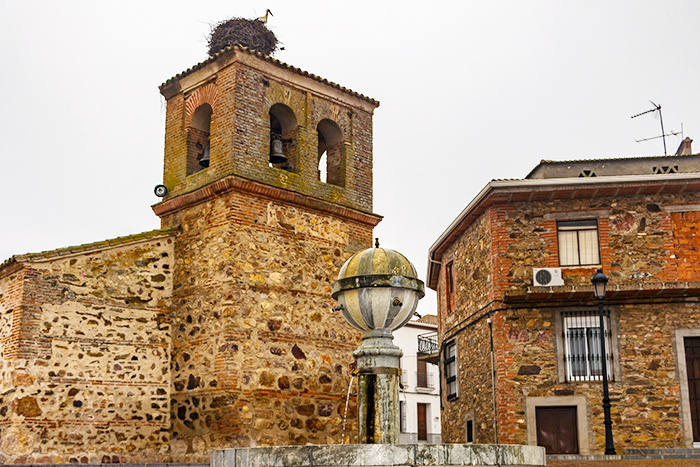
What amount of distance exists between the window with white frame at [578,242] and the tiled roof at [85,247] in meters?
8.58

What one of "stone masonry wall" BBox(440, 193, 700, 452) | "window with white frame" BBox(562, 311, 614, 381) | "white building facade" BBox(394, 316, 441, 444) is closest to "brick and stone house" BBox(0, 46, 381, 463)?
"stone masonry wall" BBox(440, 193, 700, 452)

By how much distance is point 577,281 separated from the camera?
58.4 ft

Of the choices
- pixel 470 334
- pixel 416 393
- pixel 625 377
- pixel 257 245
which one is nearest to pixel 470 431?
pixel 470 334

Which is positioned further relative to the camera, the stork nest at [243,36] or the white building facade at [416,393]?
the white building facade at [416,393]

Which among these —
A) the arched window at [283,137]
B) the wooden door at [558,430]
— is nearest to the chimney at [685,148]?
the wooden door at [558,430]

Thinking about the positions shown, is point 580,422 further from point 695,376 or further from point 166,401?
point 166,401

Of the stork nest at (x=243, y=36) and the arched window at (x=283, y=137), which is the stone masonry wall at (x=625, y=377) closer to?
the arched window at (x=283, y=137)

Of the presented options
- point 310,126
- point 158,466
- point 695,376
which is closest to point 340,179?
point 310,126

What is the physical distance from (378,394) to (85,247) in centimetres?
679

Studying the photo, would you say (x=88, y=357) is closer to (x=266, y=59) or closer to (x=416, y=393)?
(x=266, y=59)

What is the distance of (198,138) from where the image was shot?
15430 millimetres

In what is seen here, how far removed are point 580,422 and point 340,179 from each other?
710 centimetres

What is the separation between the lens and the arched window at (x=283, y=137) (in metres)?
14.9

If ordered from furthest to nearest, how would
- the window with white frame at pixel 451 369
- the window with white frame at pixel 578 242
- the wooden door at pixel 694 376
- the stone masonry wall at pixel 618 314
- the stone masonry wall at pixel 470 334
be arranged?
the window with white frame at pixel 451 369 < the stone masonry wall at pixel 470 334 < the window with white frame at pixel 578 242 < the wooden door at pixel 694 376 < the stone masonry wall at pixel 618 314
